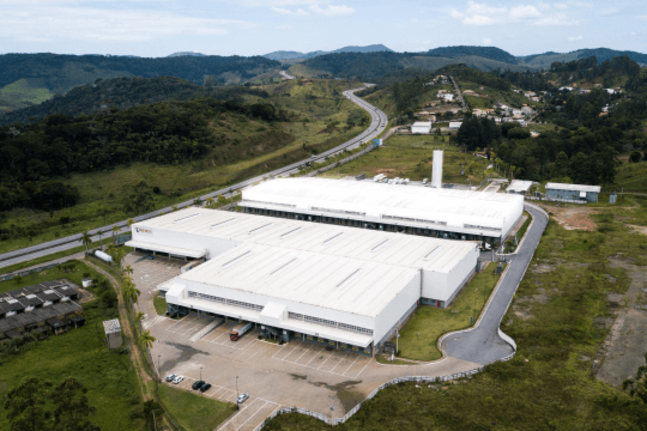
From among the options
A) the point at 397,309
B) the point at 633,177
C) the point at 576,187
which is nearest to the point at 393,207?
the point at 397,309

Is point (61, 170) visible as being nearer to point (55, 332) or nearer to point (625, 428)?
point (55, 332)

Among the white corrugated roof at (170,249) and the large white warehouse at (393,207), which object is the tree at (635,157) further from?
the white corrugated roof at (170,249)

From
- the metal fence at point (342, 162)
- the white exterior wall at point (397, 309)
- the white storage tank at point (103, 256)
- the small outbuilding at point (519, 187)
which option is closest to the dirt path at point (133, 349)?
the white storage tank at point (103, 256)

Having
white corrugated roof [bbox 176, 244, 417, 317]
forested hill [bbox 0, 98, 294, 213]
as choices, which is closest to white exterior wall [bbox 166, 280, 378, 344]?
white corrugated roof [bbox 176, 244, 417, 317]

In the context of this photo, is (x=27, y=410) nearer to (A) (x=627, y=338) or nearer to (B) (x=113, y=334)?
(B) (x=113, y=334)

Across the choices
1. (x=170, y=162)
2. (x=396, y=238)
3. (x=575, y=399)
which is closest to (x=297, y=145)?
(x=170, y=162)
